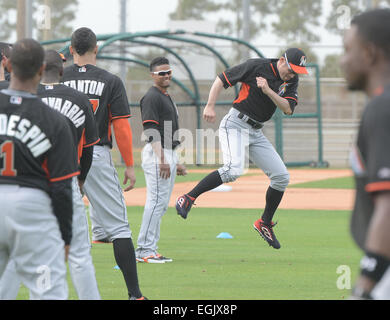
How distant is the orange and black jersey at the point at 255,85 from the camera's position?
8.94m

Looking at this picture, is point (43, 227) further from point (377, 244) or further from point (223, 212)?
point (223, 212)

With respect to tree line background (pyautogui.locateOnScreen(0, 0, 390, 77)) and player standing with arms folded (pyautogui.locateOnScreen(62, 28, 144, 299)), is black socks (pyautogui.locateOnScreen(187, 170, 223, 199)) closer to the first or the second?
player standing with arms folded (pyautogui.locateOnScreen(62, 28, 144, 299))

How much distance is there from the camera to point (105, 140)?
21.8 feet

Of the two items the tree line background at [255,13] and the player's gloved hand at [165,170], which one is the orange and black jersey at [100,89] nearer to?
the player's gloved hand at [165,170]

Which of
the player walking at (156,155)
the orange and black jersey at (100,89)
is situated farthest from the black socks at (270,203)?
the orange and black jersey at (100,89)

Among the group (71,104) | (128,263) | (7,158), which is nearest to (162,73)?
(128,263)

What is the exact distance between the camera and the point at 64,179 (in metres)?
4.23

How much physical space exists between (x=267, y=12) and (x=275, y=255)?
59.9m

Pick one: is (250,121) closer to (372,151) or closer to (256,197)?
(372,151)

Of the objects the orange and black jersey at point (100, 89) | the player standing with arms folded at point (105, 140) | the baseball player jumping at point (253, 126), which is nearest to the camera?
the player standing with arms folded at point (105, 140)

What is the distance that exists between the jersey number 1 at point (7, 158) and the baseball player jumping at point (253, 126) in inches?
192

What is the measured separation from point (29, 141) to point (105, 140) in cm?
258

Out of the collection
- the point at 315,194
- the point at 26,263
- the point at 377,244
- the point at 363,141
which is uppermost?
the point at 363,141
